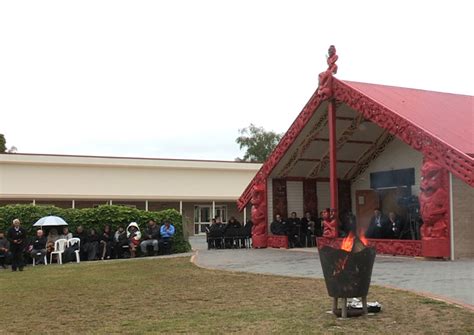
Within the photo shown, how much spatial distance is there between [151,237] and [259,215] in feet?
11.8

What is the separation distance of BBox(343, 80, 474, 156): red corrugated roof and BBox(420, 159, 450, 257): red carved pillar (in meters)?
0.74

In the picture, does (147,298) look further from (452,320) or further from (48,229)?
(48,229)

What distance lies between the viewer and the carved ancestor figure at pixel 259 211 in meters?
19.1

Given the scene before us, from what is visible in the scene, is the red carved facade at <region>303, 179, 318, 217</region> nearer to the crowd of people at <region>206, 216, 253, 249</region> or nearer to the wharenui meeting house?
A: the wharenui meeting house

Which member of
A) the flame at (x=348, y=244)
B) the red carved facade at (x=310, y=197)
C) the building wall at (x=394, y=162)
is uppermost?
the building wall at (x=394, y=162)

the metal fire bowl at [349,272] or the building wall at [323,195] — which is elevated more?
the building wall at [323,195]

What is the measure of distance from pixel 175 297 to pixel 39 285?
3.68 metres

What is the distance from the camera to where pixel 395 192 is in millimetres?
18500

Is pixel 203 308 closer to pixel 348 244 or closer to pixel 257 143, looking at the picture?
pixel 348 244

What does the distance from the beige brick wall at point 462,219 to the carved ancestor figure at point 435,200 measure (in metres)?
0.24

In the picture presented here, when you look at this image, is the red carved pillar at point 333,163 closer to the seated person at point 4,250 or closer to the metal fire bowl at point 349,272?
the seated person at point 4,250

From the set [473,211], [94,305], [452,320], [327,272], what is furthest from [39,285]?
[473,211]

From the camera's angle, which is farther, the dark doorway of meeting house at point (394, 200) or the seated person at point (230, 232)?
the seated person at point (230, 232)

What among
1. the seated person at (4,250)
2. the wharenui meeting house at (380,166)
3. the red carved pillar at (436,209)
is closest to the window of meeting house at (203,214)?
the wharenui meeting house at (380,166)
